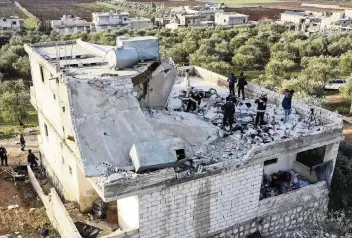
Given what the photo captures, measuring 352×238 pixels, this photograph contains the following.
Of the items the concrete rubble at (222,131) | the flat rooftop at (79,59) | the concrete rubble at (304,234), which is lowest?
the concrete rubble at (304,234)

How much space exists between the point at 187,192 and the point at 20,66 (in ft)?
116

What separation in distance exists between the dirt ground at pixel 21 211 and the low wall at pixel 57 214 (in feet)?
1.11

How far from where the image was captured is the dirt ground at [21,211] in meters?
16.2

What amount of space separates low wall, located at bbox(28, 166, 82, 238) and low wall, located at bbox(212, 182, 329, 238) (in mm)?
4927

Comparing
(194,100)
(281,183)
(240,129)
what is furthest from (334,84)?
(240,129)

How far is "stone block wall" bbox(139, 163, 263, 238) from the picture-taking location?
39.4 ft

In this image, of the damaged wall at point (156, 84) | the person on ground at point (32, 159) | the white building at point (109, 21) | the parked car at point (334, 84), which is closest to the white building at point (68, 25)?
the white building at point (109, 21)

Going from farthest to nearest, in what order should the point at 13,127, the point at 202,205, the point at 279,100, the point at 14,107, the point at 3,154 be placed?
the point at 14,107
the point at 13,127
the point at 3,154
the point at 279,100
the point at 202,205

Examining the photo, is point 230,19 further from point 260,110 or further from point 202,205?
point 202,205

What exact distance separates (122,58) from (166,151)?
514 cm

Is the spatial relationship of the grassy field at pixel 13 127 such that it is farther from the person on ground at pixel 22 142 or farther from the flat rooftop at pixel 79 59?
the flat rooftop at pixel 79 59

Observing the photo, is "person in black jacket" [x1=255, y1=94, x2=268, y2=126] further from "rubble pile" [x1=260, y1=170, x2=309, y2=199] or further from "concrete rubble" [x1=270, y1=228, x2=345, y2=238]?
"concrete rubble" [x1=270, y1=228, x2=345, y2=238]

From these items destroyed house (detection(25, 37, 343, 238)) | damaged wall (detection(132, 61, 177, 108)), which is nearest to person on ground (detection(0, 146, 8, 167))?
destroyed house (detection(25, 37, 343, 238))

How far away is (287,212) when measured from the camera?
14836 millimetres
